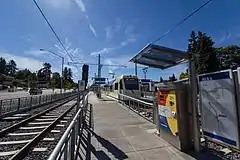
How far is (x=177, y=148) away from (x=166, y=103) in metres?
1.37

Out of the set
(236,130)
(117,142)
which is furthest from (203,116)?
(117,142)

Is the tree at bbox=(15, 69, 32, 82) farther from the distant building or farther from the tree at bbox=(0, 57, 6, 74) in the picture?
the distant building

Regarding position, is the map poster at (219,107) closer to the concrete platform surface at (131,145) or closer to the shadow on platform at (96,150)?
the concrete platform surface at (131,145)

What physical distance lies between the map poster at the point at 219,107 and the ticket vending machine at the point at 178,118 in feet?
1.66

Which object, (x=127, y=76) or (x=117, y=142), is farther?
(x=127, y=76)

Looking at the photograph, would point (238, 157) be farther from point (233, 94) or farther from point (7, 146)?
point (7, 146)

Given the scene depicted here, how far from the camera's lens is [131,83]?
21.5 m

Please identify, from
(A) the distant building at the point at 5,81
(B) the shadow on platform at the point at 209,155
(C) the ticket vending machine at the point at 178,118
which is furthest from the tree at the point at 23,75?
(B) the shadow on platform at the point at 209,155

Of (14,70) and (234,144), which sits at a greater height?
(14,70)

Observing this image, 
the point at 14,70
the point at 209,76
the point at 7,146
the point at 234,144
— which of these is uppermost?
the point at 14,70

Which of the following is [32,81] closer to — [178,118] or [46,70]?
[46,70]

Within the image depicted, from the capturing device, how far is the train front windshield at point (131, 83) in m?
21.2

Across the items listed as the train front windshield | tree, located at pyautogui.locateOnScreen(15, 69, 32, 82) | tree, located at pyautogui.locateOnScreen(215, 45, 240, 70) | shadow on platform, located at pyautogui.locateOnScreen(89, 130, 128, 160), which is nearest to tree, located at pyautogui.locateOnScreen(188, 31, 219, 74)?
tree, located at pyautogui.locateOnScreen(215, 45, 240, 70)

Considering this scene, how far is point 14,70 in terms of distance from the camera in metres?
143
